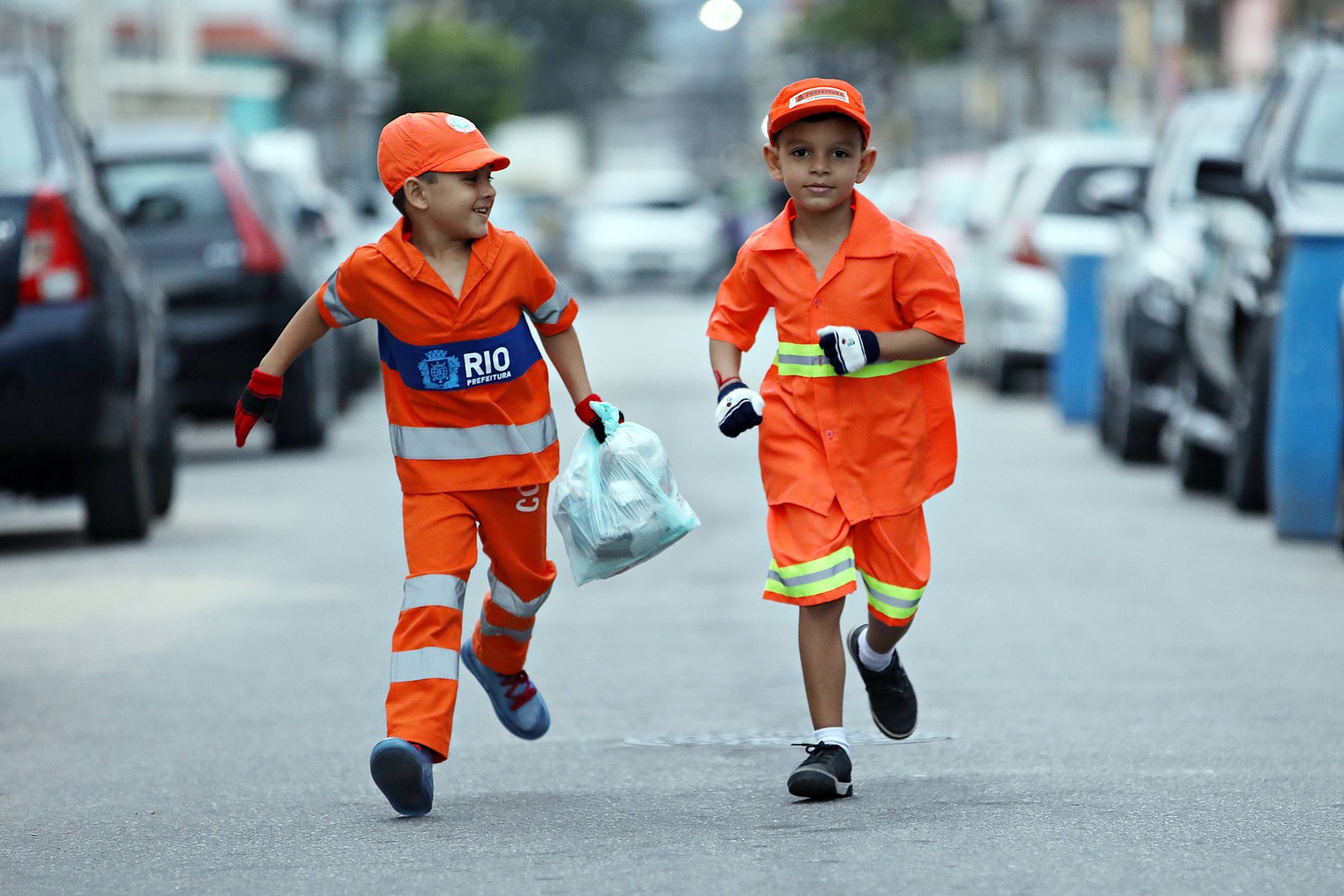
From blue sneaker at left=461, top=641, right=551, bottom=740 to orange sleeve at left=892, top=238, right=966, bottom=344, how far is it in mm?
1240

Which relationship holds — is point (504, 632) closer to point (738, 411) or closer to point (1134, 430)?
point (738, 411)

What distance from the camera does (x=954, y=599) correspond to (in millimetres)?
9141

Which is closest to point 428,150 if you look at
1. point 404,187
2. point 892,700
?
point 404,187

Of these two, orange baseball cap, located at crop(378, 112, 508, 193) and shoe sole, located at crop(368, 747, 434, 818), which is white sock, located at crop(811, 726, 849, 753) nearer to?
shoe sole, located at crop(368, 747, 434, 818)

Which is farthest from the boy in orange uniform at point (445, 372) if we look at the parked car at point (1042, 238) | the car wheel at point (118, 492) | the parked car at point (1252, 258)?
the parked car at point (1042, 238)

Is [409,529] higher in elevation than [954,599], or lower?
higher

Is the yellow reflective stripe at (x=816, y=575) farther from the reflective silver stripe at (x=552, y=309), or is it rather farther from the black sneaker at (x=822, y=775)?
the reflective silver stripe at (x=552, y=309)

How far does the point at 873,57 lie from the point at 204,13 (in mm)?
14107

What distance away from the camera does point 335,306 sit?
228 inches

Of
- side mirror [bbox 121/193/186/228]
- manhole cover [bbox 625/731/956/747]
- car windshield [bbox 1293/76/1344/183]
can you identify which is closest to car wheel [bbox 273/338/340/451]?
side mirror [bbox 121/193/186/228]

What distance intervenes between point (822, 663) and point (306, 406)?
31.8 ft

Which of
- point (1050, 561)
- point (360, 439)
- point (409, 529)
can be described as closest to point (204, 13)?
point (360, 439)

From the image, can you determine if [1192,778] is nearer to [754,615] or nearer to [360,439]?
[754,615]

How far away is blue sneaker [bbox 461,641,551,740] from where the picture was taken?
6.18m
